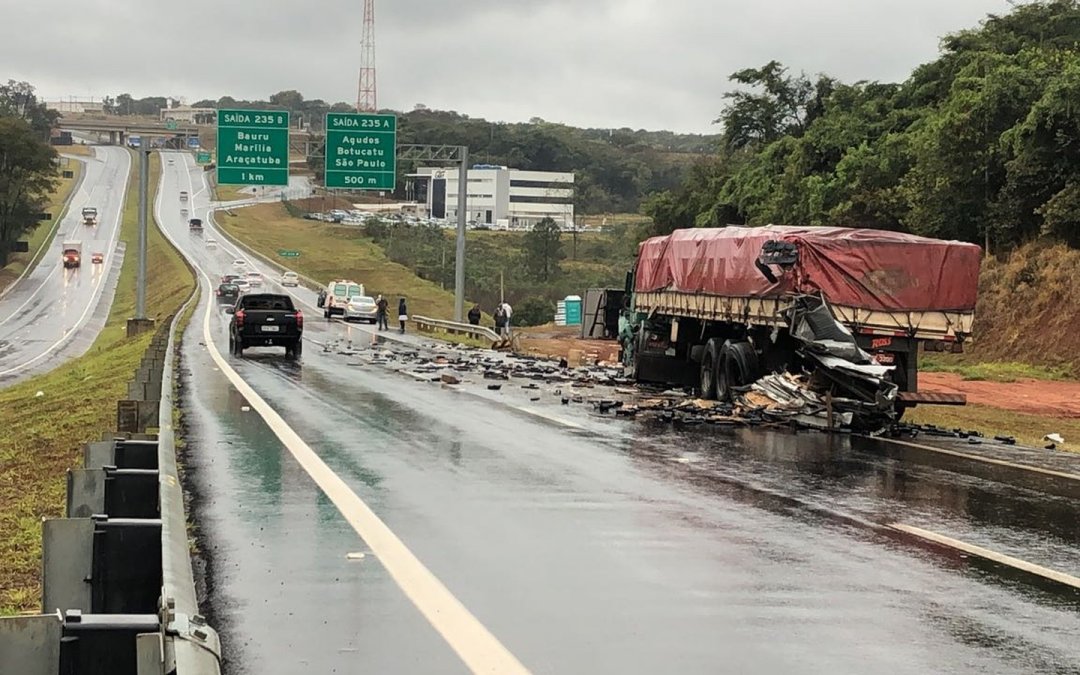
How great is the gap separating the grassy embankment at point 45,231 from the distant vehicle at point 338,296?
130 feet

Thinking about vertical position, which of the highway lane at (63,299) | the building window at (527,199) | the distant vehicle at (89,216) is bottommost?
the highway lane at (63,299)

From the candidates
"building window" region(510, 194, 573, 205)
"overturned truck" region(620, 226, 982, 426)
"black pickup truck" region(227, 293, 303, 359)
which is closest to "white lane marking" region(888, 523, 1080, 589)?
"overturned truck" region(620, 226, 982, 426)

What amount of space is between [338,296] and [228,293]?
35.3 ft

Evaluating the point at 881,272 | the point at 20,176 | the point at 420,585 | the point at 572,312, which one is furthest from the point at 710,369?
the point at 20,176

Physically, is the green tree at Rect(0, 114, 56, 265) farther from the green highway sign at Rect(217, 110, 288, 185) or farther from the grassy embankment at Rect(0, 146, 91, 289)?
the green highway sign at Rect(217, 110, 288, 185)

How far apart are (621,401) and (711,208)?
41653mm

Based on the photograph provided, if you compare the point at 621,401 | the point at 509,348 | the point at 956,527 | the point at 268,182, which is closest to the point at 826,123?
the point at 509,348

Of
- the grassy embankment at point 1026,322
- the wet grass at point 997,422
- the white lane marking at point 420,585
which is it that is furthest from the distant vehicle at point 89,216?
the white lane marking at point 420,585

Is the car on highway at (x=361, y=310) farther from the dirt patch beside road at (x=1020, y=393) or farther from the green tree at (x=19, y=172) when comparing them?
the green tree at (x=19, y=172)

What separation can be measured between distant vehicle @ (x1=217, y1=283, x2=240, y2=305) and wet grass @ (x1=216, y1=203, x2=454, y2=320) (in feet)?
34.5

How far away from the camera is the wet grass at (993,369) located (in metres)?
32.1

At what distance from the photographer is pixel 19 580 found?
995 cm

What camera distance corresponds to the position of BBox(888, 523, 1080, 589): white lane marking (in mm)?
8117

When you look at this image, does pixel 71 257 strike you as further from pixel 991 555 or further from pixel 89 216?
pixel 991 555
